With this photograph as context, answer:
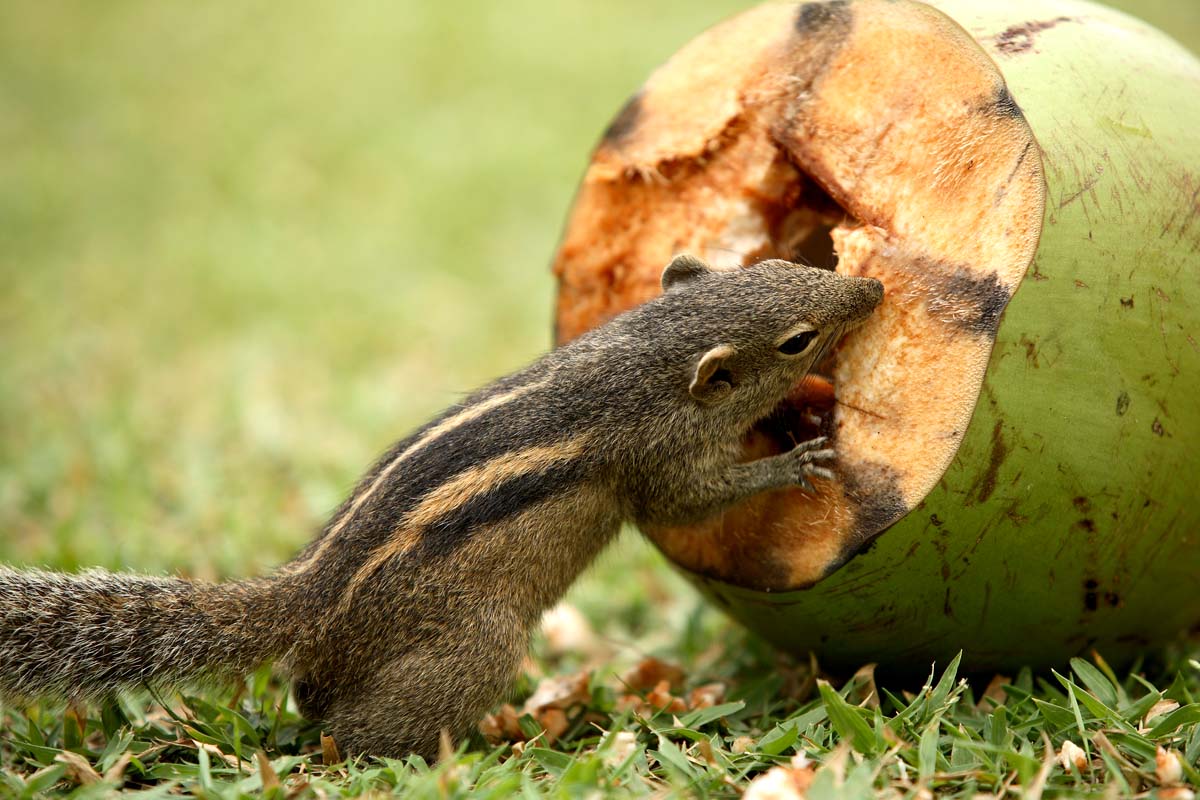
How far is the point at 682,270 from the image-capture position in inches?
175

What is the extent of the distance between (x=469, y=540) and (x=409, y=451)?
45 cm

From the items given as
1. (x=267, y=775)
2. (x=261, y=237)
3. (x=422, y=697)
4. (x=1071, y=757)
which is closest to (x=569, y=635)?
(x=422, y=697)

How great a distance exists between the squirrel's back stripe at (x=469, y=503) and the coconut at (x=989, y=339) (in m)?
0.77

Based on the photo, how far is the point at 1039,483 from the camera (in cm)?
350

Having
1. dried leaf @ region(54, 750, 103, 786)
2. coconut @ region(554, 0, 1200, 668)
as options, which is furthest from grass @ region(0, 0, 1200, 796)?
coconut @ region(554, 0, 1200, 668)

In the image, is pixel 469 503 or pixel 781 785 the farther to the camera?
pixel 469 503

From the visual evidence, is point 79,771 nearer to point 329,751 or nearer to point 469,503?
point 329,751

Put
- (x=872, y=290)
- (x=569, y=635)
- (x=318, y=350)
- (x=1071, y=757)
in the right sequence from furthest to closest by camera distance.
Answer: (x=318, y=350)
(x=569, y=635)
(x=872, y=290)
(x=1071, y=757)

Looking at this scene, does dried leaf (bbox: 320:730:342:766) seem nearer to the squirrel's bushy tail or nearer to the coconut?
the squirrel's bushy tail

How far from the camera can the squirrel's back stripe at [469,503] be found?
12.6 feet

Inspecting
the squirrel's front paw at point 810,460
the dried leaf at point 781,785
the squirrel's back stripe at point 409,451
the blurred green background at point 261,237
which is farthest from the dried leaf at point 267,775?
the blurred green background at point 261,237

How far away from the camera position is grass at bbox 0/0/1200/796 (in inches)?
140

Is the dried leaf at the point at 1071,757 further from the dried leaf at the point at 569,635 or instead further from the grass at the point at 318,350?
the dried leaf at the point at 569,635

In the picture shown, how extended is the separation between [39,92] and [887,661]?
13561mm
